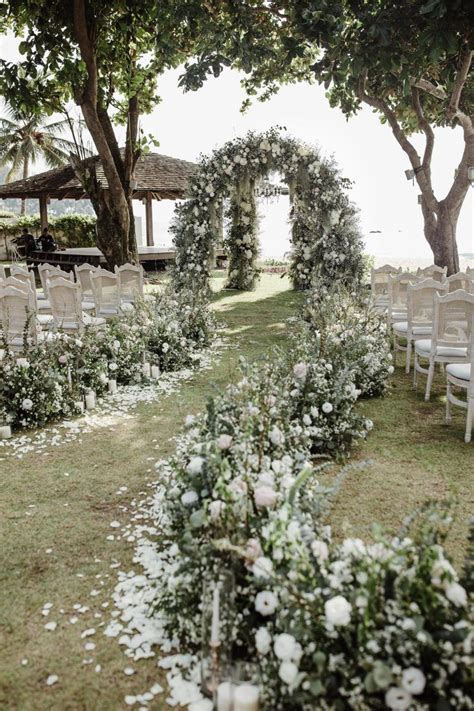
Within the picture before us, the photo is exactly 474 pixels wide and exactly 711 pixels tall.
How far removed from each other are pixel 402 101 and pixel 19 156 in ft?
98.1

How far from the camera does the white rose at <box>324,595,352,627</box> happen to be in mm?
2029

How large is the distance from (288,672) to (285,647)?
0.08 meters

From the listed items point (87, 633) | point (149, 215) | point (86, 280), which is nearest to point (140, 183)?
point (149, 215)

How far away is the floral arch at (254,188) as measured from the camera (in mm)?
11227

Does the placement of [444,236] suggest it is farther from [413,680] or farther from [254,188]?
[413,680]

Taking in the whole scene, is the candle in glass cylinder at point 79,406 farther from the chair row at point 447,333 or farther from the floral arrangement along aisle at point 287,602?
the chair row at point 447,333

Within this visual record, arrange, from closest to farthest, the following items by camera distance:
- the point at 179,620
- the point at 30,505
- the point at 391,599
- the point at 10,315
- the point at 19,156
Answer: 1. the point at 391,599
2. the point at 179,620
3. the point at 30,505
4. the point at 10,315
5. the point at 19,156

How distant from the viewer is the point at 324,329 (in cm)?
678

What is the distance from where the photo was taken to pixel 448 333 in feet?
23.0

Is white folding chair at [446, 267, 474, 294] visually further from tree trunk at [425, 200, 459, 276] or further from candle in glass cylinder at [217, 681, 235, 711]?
candle in glass cylinder at [217, 681, 235, 711]

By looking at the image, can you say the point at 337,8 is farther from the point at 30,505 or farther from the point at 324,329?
the point at 30,505

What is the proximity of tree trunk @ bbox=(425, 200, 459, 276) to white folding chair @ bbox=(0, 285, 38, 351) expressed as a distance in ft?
32.5

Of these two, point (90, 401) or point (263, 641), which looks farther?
point (90, 401)

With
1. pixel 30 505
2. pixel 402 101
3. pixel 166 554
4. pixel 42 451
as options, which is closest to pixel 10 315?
pixel 42 451
